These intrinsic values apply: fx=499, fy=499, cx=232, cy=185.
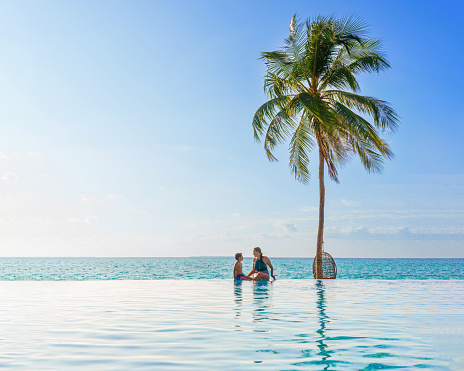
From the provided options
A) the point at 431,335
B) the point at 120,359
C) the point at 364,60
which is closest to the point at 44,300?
the point at 120,359

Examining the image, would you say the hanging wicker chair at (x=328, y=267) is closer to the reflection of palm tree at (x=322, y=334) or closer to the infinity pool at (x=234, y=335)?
the infinity pool at (x=234, y=335)

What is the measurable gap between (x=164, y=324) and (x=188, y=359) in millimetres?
2763

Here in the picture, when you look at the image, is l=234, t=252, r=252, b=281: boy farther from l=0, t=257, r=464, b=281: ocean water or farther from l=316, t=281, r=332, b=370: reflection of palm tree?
l=0, t=257, r=464, b=281: ocean water

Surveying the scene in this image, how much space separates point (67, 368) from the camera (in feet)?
16.0

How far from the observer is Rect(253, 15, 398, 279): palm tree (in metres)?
21.9

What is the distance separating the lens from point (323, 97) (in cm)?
2262

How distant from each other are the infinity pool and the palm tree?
451 inches

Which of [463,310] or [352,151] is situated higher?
[352,151]

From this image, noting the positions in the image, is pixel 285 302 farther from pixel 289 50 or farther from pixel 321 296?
pixel 289 50

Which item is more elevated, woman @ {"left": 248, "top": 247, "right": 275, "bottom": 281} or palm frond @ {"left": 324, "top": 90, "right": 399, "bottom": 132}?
palm frond @ {"left": 324, "top": 90, "right": 399, "bottom": 132}

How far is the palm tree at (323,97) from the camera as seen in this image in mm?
21859

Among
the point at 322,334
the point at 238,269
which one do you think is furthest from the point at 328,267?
the point at 322,334

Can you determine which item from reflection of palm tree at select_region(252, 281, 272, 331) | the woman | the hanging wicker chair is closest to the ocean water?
the hanging wicker chair

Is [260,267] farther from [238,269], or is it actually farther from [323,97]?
[323,97]
